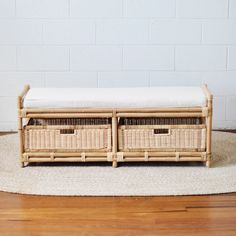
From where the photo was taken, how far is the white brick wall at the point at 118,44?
372cm

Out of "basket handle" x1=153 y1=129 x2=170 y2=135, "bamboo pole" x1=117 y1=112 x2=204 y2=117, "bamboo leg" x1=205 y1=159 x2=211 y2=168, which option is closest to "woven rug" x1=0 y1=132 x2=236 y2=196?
"bamboo leg" x1=205 y1=159 x2=211 y2=168

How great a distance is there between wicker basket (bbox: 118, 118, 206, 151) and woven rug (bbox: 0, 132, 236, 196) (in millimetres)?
117

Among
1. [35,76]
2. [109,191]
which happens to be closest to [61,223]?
[109,191]

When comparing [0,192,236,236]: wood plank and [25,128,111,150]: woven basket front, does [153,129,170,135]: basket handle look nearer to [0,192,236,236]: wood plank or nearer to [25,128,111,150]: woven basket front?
[25,128,111,150]: woven basket front

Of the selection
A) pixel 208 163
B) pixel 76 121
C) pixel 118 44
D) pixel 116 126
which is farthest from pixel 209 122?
pixel 118 44

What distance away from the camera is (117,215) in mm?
2438

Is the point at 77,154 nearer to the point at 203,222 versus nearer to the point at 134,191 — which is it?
the point at 134,191

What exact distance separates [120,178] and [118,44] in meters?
1.19

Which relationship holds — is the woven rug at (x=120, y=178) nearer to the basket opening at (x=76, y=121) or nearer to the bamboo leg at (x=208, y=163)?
the bamboo leg at (x=208, y=163)

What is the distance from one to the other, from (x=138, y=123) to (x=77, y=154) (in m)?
0.37

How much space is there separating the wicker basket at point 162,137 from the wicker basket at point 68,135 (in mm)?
96

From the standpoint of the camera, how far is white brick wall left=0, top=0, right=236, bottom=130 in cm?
372

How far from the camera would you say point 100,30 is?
12.3 feet

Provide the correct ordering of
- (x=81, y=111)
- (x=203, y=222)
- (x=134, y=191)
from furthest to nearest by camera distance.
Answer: (x=81, y=111) < (x=134, y=191) < (x=203, y=222)
